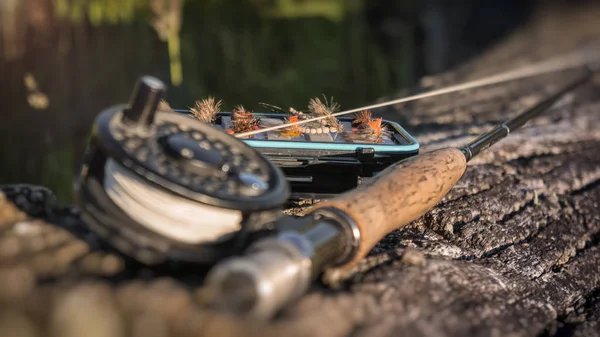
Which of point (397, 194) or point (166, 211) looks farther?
point (397, 194)

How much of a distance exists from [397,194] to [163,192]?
23.6 inches

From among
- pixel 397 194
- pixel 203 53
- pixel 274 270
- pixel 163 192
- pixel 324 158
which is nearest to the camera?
pixel 274 270

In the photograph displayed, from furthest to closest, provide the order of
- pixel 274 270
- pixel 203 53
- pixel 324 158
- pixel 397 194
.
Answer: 1. pixel 203 53
2. pixel 324 158
3. pixel 397 194
4. pixel 274 270

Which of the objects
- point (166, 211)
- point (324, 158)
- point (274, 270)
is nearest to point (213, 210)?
point (166, 211)

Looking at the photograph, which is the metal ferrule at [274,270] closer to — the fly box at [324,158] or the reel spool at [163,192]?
the reel spool at [163,192]

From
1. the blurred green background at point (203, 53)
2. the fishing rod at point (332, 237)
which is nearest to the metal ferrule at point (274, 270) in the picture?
the fishing rod at point (332, 237)

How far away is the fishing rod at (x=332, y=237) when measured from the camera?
1.17m

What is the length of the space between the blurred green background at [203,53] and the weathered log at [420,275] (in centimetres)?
152

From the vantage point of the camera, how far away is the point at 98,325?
1.00m

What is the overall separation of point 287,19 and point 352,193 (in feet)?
19.1

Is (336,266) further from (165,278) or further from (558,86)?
(558,86)

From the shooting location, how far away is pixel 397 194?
5.48ft

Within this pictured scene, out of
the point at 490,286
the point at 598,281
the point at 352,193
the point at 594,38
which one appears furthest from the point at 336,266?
the point at 594,38

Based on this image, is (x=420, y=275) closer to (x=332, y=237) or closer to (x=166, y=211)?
(x=332, y=237)
